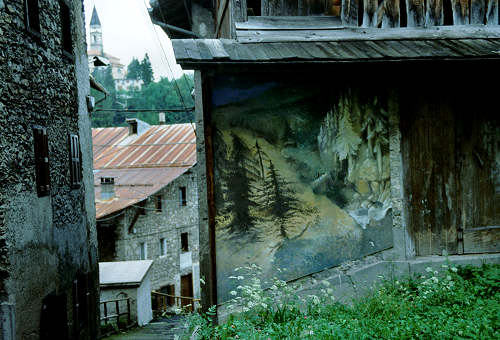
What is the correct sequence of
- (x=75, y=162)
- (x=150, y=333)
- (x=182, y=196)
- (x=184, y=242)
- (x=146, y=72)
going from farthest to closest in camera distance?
(x=146, y=72), (x=184, y=242), (x=182, y=196), (x=150, y=333), (x=75, y=162)

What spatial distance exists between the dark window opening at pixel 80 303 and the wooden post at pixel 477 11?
8.98 metres

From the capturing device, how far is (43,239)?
847 cm

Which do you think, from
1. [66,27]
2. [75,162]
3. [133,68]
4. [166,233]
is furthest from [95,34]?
[75,162]

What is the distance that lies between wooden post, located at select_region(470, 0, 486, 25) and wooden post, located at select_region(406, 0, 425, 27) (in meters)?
0.71

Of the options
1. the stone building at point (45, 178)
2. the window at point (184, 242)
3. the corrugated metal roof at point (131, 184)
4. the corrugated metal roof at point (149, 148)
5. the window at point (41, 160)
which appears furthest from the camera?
the window at point (184, 242)

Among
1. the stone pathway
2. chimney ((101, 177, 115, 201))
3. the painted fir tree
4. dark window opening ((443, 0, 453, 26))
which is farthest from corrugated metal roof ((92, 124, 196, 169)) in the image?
the painted fir tree

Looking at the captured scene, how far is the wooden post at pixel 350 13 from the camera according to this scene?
6.69m

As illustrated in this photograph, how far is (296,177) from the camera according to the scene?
644cm

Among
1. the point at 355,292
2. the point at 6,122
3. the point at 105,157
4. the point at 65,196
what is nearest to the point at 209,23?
the point at 65,196

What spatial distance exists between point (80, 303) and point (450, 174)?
8.17m

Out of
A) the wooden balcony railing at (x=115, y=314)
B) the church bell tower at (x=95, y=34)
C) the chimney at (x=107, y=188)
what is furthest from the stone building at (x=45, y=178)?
the church bell tower at (x=95, y=34)

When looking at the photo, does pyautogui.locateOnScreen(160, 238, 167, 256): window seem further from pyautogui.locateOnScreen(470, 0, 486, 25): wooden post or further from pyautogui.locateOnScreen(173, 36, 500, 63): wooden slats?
pyautogui.locateOnScreen(470, 0, 486, 25): wooden post

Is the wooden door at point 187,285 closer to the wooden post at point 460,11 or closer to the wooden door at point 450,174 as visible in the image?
the wooden door at point 450,174

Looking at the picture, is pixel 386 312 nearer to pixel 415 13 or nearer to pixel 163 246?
pixel 415 13
